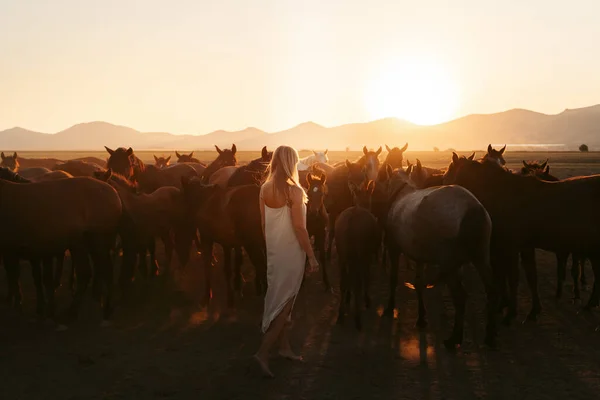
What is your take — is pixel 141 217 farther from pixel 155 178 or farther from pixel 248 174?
pixel 155 178

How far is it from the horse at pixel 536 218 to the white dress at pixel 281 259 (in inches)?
146

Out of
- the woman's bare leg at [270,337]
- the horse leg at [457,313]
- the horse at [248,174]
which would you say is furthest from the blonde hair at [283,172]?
the horse at [248,174]

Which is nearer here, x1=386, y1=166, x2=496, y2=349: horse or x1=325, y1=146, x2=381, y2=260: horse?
x1=386, y1=166, x2=496, y2=349: horse

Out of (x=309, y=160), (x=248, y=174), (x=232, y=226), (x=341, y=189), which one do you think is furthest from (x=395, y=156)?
(x=309, y=160)

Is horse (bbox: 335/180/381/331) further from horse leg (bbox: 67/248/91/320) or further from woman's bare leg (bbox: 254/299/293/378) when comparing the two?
horse leg (bbox: 67/248/91/320)

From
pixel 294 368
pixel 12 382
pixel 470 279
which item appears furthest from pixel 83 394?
pixel 470 279

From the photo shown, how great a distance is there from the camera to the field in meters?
6.00

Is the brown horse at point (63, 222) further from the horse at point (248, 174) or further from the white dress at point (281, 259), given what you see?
the horse at point (248, 174)

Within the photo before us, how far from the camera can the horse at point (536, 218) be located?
26.2ft

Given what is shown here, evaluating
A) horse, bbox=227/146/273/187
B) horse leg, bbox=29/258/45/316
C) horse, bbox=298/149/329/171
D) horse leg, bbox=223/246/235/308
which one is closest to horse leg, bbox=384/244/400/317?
horse leg, bbox=223/246/235/308

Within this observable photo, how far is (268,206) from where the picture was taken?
627cm

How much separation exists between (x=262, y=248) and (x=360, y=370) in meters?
3.49

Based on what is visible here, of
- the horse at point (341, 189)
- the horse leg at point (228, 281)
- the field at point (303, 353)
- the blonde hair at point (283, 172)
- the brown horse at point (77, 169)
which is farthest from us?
the brown horse at point (77, 169)

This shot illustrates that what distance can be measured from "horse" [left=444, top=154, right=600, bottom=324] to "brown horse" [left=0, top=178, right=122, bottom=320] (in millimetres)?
5895
